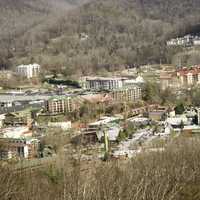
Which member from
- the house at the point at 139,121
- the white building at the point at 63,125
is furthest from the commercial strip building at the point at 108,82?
the white building at the point at 63,125

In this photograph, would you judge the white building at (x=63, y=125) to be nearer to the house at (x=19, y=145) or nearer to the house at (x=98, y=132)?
the house at (x=98, y=132)

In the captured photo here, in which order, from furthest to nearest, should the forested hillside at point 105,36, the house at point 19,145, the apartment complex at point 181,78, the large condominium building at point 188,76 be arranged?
the forested hillside at point 105,36
the large condominium building at point 188,76
the apartment complex at point 181,78
the house at point 19,145

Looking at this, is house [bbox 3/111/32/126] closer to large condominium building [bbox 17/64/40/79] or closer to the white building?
the white building

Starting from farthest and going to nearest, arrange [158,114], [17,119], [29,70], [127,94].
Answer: [29,70]
[127,94]
[17,119]
[158,114]

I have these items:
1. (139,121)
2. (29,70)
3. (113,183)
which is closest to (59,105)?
(139,121)

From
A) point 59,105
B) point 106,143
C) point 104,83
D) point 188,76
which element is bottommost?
point 106,143

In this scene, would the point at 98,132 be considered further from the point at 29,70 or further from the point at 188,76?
the point at 29,70

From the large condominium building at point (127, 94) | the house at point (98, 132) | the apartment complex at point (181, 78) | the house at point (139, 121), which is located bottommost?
the house at point (98, 132)
